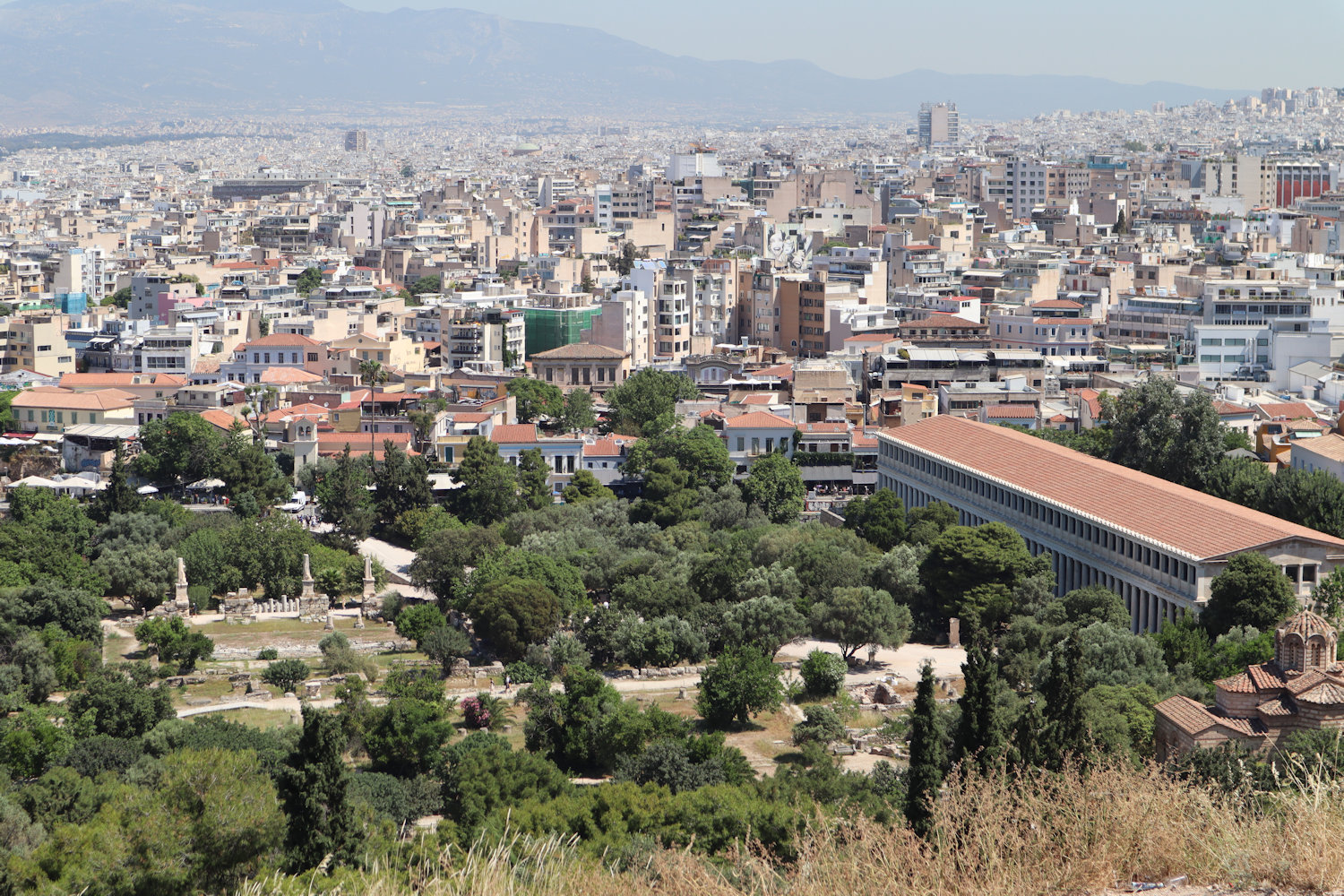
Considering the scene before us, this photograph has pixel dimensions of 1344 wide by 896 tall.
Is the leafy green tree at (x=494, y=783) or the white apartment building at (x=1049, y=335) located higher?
the white apartment building at (x=1049, y=335)

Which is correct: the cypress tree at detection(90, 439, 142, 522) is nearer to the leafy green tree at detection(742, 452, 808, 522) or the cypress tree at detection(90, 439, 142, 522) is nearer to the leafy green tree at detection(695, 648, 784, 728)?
the leafy green tree at detection(742, 452, 808, 522)

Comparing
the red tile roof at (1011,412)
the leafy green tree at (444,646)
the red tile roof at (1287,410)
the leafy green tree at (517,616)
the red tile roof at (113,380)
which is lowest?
the leafy green tree at (444,646)

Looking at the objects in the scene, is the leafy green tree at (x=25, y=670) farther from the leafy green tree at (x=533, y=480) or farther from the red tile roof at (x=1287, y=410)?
the red tile roof at (x=1287, y=410)

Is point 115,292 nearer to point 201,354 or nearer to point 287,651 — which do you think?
point 201,354

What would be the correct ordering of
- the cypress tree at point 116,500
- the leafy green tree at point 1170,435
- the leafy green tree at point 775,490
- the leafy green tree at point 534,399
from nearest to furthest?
the leafy green tree at point 1170,435 < the leafy green tree at point 775,490 < the cypress tree at point 116,500 < the leafy green tree at point 534,399

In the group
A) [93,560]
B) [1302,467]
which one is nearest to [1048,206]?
[1302,467]

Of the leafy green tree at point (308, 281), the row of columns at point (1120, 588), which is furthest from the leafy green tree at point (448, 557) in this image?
the leafy green tree at point (308, 281)
